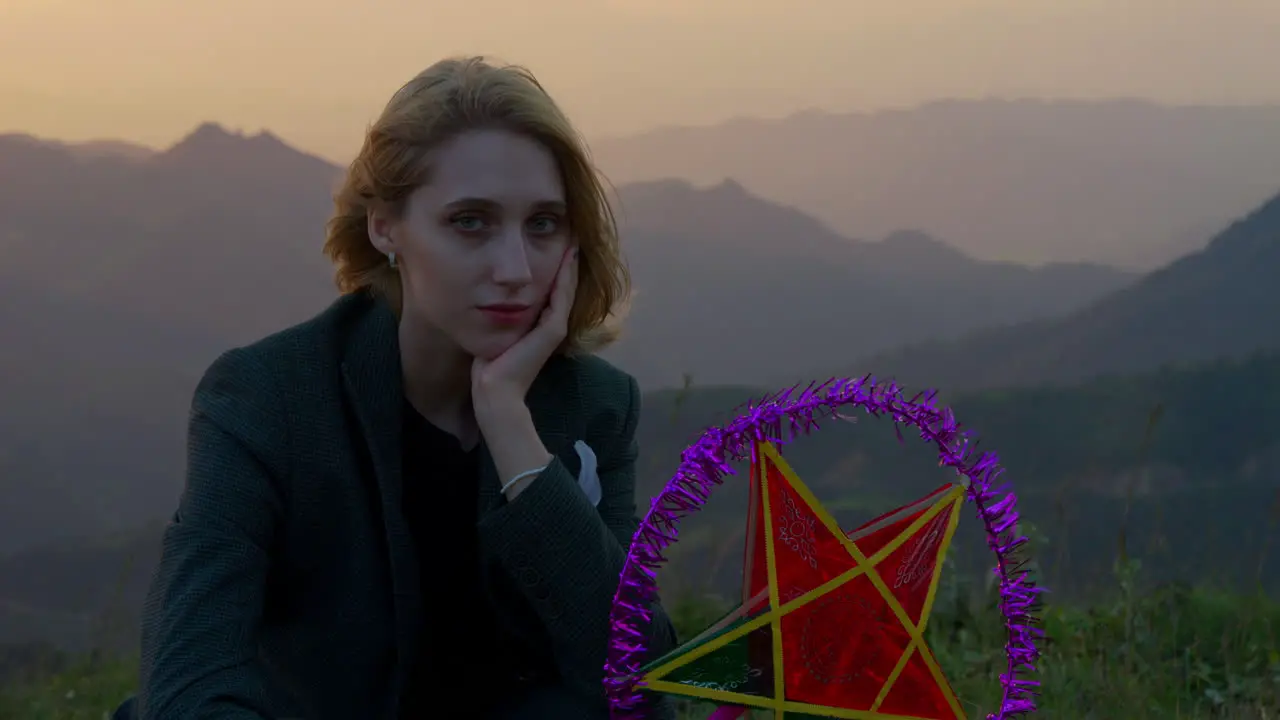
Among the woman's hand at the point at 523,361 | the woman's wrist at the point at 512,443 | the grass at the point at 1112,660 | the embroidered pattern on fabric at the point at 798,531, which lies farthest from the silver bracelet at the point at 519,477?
the grass at the point at 1112,660

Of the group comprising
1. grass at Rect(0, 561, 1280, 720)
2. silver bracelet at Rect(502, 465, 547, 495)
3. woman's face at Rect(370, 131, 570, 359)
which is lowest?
grass at Rect(0, 561, 1280, 720)

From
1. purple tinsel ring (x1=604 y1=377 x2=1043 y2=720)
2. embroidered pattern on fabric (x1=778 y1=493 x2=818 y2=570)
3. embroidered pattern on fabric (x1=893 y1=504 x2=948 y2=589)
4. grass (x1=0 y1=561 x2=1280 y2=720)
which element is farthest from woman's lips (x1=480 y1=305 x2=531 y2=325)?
grass (x1=0 y1=561 x2=1280 y2=720)

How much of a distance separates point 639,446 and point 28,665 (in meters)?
3.11

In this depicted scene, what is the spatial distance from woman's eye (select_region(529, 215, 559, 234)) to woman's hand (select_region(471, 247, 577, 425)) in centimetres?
7

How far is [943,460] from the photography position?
191cm

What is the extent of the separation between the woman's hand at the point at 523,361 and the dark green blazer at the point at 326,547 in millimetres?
112

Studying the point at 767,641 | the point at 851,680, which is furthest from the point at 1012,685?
the point at 767,641

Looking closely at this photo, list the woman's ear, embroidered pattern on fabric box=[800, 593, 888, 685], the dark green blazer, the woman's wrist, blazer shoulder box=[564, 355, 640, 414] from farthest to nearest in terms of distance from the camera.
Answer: blazer shoulder box=[564, 355, 640, 414], the woman's ear, the woman's wrist, the dark green blazer, embroidered pattern on fabric box=[800, 593, 888, 685]

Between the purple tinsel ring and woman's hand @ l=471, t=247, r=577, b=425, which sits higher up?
woman's hand @ l=471, t=247, r=577, b=425

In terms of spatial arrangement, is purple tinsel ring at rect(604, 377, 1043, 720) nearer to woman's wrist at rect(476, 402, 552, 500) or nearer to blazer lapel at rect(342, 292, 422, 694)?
woman's wrist at rect(476, 402, 552, 500)

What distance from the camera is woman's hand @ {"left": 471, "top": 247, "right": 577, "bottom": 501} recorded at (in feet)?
7.30

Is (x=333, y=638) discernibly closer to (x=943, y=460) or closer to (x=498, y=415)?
(x=498, y=415)

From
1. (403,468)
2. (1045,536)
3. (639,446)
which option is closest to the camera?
(403,468)

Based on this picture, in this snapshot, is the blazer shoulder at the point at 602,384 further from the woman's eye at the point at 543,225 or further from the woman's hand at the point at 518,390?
the woman's eye at the point at 543,225
